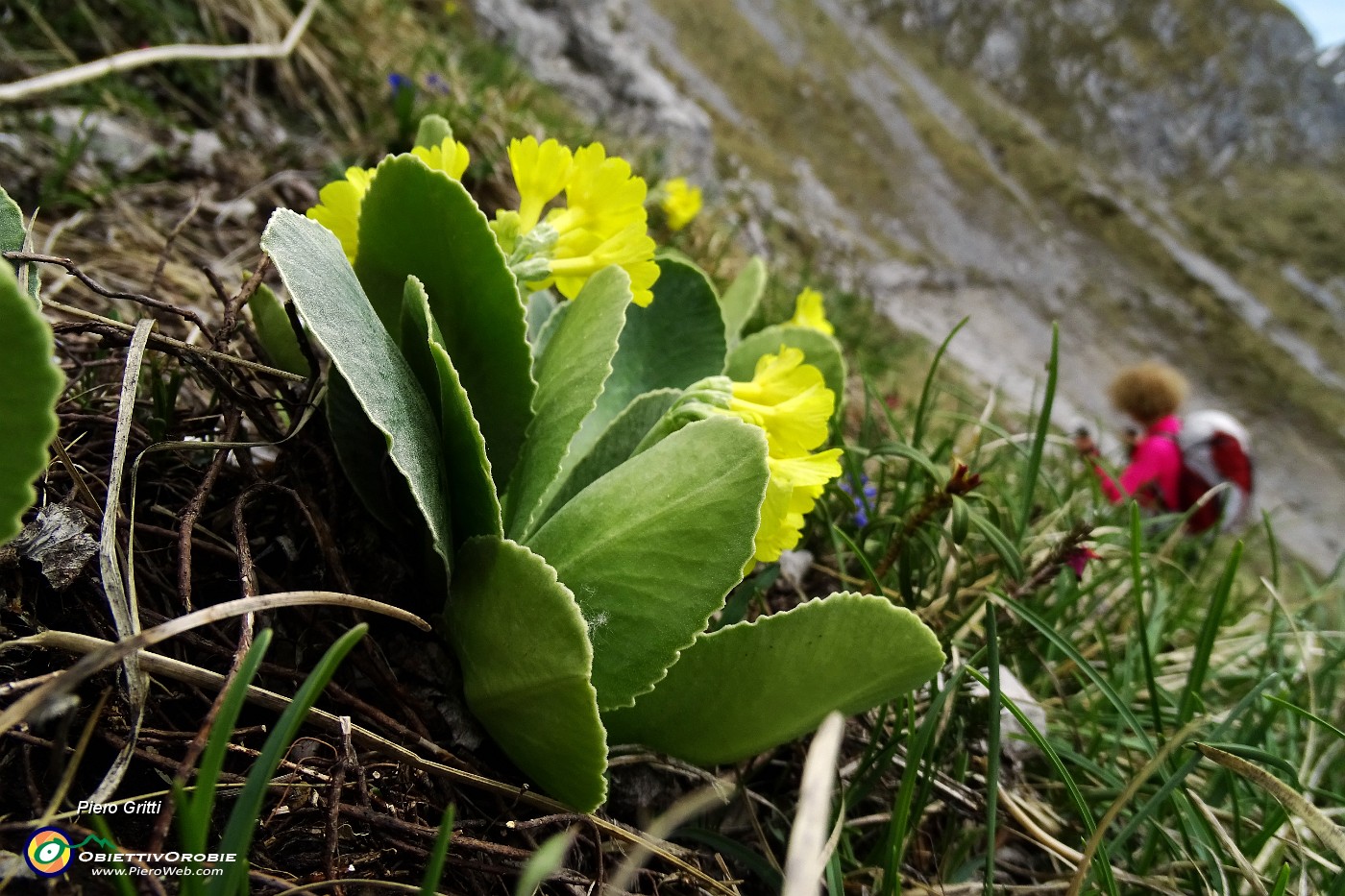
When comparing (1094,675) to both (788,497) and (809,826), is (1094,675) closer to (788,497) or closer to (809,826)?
(788,497)

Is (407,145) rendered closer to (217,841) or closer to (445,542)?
(445,542)

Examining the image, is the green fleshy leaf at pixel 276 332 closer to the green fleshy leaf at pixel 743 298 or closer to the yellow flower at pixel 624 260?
the yellow flower at pixel 624 260

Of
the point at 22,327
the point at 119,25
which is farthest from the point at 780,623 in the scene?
the point at 119,25

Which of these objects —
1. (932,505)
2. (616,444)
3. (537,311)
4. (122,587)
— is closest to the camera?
(122,587)

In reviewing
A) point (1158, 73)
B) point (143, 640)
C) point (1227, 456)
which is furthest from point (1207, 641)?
point (1158, 73)

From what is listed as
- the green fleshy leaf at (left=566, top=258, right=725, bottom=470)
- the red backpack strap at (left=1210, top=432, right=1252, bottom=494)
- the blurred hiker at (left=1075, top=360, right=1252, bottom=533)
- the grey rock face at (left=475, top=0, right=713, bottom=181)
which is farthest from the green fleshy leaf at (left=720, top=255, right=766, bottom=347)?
the grey rock face at (left=475, top=0, right=713, bottom=181)

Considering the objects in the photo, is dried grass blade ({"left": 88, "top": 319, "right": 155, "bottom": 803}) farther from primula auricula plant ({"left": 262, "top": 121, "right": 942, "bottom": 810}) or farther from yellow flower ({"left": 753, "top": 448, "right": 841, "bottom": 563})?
yellow flower ({"left": 753, "top": 448, "right": 841, "bottom": 563})

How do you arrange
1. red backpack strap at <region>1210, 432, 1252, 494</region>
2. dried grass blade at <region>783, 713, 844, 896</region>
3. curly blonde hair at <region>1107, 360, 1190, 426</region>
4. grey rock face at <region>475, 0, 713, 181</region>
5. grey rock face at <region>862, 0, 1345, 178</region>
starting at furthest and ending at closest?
grey rock face at <region>862, 0, 1345, 178</region> → grey rock face at <region>475, 0, 713, 181</region> → curly blonde hair at <region>1107, 360, 1190, 426</region> → red backpack strap at <region>1210, 432, 1252, 494</region> → dried grass blade at <region>783, 713, 844, 896</region>
